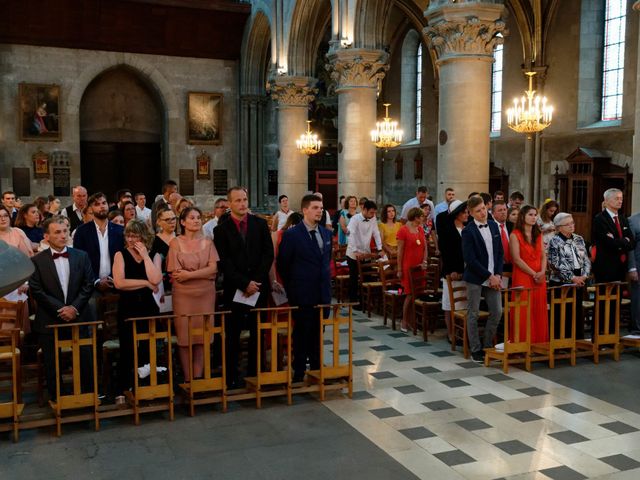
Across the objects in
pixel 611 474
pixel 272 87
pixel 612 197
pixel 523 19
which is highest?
pixel 523 19

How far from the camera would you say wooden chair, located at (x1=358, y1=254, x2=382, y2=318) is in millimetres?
10641

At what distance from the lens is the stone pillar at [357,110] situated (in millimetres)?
16281

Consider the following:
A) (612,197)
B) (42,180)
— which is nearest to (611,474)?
(612,197)

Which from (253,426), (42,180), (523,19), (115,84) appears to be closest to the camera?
(253,426)

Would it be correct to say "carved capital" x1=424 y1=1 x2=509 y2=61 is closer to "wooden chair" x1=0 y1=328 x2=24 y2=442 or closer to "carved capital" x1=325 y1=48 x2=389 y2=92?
"carved capital" x1=325 y1=48 x2=389 y2=92

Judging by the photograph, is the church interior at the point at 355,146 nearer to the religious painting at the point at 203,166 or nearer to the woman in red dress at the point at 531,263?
the religious painting at the point at 203,166

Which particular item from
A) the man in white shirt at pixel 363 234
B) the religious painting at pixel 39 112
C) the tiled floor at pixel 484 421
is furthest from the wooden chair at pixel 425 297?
the religious painting at pixel 39 112

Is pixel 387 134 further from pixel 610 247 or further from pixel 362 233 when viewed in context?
pixel 610 247

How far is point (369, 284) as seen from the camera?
1063 centimetres

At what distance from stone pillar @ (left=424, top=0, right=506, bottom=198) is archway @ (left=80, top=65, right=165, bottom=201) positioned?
14892mm

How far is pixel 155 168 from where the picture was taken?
989 inches

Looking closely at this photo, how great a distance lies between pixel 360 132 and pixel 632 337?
9.73m

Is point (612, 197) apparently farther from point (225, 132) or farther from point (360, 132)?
point (225, 132)

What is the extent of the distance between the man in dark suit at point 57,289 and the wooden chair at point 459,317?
414 cm
